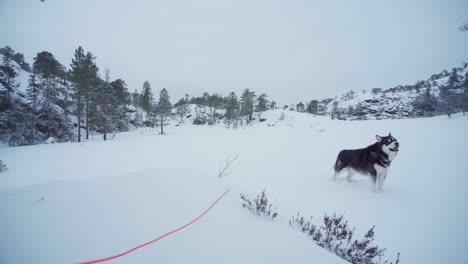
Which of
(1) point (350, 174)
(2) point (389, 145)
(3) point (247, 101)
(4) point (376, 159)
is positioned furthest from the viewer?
(3) point (247, 101)

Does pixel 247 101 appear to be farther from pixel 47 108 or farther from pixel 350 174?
pixel 350 174

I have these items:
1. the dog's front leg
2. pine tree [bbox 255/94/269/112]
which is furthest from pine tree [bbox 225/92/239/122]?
the dog's front leg

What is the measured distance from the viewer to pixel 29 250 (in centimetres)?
174

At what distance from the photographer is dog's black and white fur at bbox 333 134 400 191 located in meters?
4.02

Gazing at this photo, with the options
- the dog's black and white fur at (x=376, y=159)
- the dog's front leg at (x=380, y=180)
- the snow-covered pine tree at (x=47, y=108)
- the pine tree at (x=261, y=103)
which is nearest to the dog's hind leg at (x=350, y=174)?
the dog's black and white fur at (x=376, y=159)

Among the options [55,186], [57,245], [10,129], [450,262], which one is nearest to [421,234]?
[450,262]

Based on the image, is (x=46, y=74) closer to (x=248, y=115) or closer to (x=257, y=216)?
(x=257, y=216)

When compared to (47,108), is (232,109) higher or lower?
higher

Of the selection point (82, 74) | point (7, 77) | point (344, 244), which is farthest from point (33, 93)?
point (344, 244)

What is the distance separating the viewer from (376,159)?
4203mm

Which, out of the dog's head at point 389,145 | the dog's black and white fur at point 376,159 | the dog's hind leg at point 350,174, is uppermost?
the dog's head at point 389,145

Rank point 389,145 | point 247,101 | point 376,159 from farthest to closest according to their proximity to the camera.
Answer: point 247,101 → point 376,159 → point 389,145

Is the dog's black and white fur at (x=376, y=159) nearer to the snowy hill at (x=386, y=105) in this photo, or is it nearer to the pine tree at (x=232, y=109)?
the pine tree at (x=232, y=109)

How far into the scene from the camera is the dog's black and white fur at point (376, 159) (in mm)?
4016
